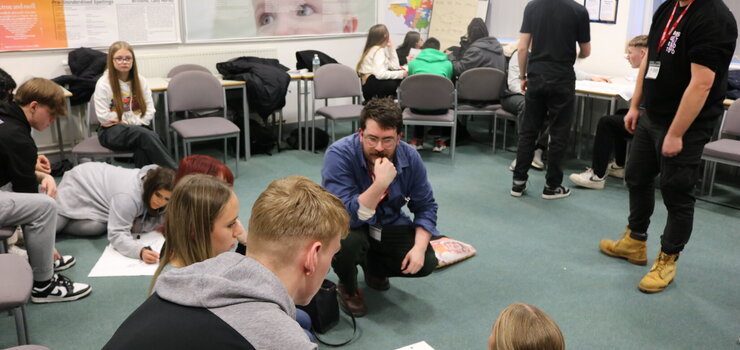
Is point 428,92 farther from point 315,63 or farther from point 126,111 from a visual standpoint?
point 126,111

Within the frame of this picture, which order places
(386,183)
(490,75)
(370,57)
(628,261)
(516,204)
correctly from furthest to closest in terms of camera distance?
(370,57) → (490,75) → (516,204) → (628,261) → (386,183)

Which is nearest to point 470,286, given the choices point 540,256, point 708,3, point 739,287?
point 540,256

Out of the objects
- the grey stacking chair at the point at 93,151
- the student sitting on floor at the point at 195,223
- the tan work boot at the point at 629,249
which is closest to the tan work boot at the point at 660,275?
the tan work boot at the point at 629,249

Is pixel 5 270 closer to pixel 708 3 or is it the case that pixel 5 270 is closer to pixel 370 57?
pixel 708 3

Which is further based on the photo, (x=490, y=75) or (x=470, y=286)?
(x=490, y=75)

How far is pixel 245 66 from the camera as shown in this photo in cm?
580

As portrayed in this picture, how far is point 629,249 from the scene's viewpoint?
11.7 feet

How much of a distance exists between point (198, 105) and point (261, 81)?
60 centimetres

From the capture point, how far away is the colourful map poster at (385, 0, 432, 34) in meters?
7.45

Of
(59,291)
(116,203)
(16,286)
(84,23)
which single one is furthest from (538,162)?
(16,286)

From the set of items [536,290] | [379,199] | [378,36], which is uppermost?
[378,36]

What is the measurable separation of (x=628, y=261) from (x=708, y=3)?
1447mm

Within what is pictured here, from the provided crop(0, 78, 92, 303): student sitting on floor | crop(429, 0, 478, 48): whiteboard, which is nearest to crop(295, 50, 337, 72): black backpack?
crop(429, 0, 478, 48): whiteboard

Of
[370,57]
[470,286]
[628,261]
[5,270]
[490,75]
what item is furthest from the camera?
[370,57]
